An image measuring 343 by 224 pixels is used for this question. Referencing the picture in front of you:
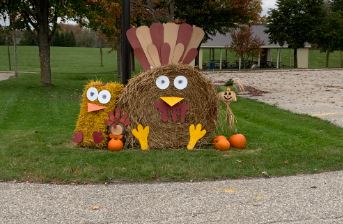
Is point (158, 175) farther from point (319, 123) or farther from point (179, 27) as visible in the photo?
point (319, 123)

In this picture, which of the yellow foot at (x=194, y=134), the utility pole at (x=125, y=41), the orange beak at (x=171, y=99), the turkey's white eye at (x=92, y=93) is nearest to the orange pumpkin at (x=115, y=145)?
the turkey's white eye at (x=92, y=93)

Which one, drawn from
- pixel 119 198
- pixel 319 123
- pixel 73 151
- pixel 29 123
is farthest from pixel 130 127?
pixel 319 123

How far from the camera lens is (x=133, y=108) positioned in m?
7.57

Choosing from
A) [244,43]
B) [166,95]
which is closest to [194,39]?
[166,95]

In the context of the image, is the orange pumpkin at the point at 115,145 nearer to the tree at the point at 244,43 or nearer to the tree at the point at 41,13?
the tree at the point at 41,13

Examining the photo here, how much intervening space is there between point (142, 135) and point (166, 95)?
28.6 inches

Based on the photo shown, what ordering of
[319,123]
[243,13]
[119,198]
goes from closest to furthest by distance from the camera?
1. [119,198]
2. [319,123]
3. [243,13]

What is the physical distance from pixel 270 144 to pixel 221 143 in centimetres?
95

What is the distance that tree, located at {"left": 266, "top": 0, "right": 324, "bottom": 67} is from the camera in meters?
44.1

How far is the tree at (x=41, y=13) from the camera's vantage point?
19859mm

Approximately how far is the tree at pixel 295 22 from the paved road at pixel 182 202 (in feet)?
132

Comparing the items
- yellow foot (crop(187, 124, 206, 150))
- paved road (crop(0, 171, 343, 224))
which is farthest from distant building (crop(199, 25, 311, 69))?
paved road (crop(0, 171, 343, 224))

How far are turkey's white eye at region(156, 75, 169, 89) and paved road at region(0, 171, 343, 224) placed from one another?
2.14 m

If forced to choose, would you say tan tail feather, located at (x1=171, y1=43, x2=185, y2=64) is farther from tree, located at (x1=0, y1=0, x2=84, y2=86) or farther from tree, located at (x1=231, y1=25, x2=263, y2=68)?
tree, located at (x1=231, y1=25, x2=263, y2=68)
